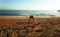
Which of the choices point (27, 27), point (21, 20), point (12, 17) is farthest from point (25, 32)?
point (12, 17)

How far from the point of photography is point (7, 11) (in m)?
1.90

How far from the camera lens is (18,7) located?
6.36 feet

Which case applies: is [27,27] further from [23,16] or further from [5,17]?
[5,17]

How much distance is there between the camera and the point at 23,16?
191 cm

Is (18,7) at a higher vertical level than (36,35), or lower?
higher

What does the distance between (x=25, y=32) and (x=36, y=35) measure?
0.61 feet

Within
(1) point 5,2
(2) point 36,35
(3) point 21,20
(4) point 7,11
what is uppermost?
(1) point 5,2

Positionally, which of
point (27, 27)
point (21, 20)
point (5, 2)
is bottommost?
point (27, 27)

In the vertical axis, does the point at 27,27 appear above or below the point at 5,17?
below

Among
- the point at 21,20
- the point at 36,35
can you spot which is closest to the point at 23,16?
the point at 21,20

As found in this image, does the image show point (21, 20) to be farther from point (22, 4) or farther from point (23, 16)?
point (22, 4)

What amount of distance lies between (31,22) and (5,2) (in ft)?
1.77

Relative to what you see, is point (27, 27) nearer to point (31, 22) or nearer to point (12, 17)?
point (31, 22)

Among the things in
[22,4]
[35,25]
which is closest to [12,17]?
[22,4]
